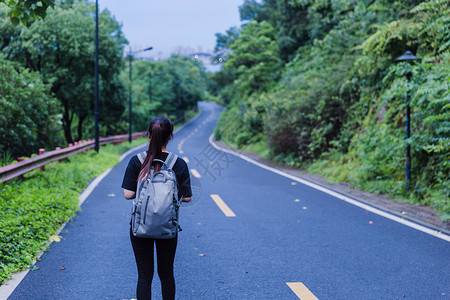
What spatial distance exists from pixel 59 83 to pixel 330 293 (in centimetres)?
2666

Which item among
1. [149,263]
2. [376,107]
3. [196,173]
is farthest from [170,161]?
[376,107]

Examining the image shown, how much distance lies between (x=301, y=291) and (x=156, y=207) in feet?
6.49

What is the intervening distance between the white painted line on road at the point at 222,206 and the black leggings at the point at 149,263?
4.36m

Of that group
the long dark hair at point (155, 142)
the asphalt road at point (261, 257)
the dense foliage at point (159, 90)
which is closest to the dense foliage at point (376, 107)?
the asphalt road at point (261, 257)

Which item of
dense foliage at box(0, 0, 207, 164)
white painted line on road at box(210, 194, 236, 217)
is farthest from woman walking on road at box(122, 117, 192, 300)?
dense foliage at box(0, 0, 207, 164)

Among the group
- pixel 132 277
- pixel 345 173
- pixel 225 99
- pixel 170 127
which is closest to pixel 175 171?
pixel 170 127

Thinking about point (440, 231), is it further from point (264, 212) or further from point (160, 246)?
point (160, 246)

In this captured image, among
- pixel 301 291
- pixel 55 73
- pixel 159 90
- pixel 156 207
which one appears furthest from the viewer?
pixel 159 90

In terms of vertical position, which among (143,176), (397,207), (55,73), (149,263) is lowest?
(397,207)

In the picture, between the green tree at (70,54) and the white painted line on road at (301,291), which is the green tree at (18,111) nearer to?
the white painted line on road at (301,291)

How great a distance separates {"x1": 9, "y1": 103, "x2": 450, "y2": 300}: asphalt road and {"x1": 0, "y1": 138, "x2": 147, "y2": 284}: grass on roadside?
0.24m

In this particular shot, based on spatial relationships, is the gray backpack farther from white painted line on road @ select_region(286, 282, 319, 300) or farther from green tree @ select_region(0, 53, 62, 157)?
green tree @ select_region(0, 53, 62, 157)

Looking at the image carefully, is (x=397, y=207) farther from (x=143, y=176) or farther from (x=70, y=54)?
(x=70, y=54)

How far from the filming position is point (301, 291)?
13.7ft
